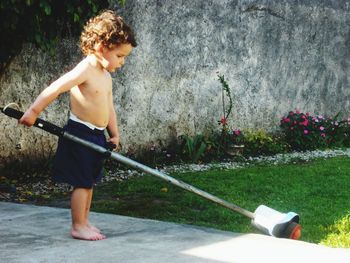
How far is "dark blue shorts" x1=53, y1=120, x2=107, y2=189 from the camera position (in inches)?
127

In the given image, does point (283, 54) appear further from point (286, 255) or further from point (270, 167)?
point (286, 255)

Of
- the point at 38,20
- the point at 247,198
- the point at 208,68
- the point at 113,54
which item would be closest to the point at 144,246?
the point at 113,54

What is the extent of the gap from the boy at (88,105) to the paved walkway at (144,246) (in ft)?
0.56

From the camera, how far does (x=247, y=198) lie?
502 centimetres

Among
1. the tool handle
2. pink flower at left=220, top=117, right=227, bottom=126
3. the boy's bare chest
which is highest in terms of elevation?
the boy's bare chest

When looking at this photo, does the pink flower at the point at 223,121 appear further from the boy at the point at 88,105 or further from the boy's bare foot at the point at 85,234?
the boy's bare foot at the point at 85,234

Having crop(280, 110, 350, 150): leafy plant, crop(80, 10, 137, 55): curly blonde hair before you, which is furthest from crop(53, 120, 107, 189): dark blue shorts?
crop(280, 110, 350, 150): leafy plant

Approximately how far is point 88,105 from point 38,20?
2.22 m

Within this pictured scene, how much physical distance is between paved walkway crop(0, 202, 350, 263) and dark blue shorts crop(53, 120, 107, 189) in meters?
0.30

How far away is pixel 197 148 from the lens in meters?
7.40

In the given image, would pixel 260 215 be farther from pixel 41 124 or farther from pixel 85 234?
pixel 41 124

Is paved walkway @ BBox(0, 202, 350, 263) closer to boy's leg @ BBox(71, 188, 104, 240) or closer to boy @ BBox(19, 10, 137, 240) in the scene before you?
boy's leg @ BBox(71, 188, 104, 240)

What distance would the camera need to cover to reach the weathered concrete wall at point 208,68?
239 inches

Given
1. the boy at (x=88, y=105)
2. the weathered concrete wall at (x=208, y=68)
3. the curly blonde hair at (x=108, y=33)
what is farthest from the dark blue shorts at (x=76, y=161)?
the weathered concrete wall at (x=208, y=68)
